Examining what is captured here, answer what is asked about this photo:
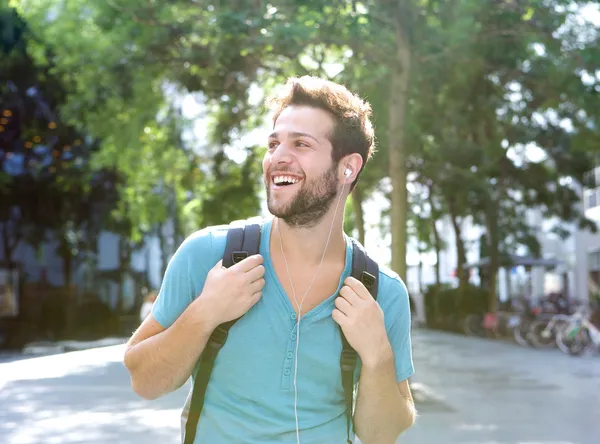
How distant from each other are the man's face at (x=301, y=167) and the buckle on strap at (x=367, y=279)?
0.19 meters

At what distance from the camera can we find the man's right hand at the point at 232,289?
2625mm

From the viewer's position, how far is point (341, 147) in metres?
2.84

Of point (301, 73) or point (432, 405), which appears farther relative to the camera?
point (301, 73)

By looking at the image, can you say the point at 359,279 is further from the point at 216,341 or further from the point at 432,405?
the point at 432,405

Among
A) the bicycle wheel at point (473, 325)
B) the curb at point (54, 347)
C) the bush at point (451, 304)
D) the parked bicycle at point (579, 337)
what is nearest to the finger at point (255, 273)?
the parked bicycle at point (579, 337)

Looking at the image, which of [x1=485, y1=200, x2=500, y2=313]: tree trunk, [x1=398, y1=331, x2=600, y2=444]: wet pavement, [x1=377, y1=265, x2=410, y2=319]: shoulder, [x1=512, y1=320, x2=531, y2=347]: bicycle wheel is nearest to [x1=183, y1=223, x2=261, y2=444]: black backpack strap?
[x1=377, y1=265, x2=410, y2=319]: shoulder

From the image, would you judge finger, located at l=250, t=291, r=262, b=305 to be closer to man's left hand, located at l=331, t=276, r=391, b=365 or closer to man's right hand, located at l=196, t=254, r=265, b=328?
man's right hand, located at l=196, t=254, r=265, b=328

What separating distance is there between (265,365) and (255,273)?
0.77 feet

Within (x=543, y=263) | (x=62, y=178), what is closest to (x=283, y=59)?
(x=62, y=178)

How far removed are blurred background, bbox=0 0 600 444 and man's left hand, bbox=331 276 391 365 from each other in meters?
7.66

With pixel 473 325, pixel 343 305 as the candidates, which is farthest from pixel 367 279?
pixel 473 325

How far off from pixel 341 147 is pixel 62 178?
28.7 m

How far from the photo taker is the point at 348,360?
2736mm

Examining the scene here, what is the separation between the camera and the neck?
9.31ft
